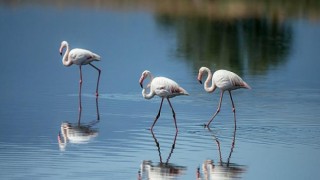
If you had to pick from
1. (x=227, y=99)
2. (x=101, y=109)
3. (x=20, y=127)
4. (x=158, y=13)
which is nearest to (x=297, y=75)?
(x=227, y=99)

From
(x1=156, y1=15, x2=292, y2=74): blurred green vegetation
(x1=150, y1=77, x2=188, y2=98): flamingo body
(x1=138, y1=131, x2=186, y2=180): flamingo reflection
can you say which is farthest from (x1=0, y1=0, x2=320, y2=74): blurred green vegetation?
(x1=138, y1=131, x2=186, y2=180): flamingo reflection

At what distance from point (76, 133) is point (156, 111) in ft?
8.70

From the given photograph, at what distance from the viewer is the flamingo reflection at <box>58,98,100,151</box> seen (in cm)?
1427

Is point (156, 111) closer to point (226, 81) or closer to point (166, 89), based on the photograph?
point (226, 81)

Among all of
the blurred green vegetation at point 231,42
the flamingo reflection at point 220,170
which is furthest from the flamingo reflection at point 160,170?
the blurred green vegetation at point 231,42

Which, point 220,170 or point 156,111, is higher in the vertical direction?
point 156,111

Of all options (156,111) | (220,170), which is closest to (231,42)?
(156,111)

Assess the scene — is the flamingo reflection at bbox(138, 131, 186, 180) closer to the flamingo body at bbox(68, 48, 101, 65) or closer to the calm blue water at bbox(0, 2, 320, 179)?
the calm blue water at bbox(0, 2, 320, 179)

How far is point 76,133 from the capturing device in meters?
14.9

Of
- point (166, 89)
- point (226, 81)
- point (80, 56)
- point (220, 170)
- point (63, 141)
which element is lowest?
point (220, 170)

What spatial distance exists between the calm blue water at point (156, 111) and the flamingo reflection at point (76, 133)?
0.06ft

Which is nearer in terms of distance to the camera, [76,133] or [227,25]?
[76,133]

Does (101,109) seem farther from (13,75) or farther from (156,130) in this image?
(13,75)

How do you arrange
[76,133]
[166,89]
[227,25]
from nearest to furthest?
[76,133] < [166,89] < [227,25]
